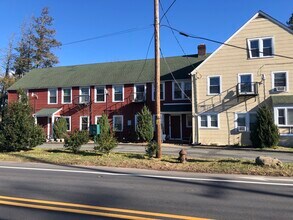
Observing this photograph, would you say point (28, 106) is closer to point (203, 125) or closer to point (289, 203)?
point (203, 125)

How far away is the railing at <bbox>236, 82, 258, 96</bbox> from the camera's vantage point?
24547mm

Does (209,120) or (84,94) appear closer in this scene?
(209,120)

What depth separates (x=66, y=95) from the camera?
1368 inches

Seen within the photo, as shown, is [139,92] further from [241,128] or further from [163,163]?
[163,163]

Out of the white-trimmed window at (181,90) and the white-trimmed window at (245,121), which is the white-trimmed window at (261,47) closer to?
the white-trimmed window at (245,121)

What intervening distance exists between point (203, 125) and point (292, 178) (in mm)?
15858

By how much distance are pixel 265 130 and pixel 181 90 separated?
30.2 feet

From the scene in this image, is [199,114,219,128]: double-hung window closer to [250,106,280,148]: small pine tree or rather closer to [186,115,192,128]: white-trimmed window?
[186,115,192,128]: white-trimmed window

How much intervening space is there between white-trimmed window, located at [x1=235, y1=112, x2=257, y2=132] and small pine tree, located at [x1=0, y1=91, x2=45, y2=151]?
14550 millimetres

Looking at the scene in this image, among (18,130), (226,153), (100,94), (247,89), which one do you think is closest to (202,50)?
(247,89)

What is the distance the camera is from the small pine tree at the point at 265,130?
22.4 m

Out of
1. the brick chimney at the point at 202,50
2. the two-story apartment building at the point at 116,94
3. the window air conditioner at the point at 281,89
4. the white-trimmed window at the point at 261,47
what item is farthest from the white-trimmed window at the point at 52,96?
the window air conditioner at the point at 281,89

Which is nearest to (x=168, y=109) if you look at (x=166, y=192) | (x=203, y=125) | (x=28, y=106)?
(x=203, y=125)

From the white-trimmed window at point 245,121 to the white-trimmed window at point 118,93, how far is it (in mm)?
11877
